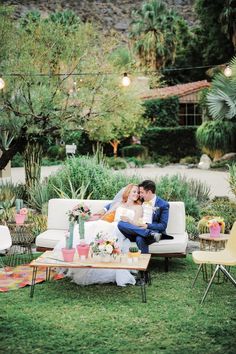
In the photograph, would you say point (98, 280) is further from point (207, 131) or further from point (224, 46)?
point (224, 46)

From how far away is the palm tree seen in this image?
38938 mm

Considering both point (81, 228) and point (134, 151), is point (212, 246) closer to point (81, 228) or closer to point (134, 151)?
point (81, 228)

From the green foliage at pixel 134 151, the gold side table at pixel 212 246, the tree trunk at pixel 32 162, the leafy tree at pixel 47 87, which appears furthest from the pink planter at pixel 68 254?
the green foliage at pixel 134 151

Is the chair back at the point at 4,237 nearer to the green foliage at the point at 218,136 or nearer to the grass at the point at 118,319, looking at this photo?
the grass at the point at 118,319

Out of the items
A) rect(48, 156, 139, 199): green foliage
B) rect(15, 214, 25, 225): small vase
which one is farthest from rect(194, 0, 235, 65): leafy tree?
rect(15, 214, 25, 225): small vase

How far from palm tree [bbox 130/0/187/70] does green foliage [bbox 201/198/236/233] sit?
27.6 meters

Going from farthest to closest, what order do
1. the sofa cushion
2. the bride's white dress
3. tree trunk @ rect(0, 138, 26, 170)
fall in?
tree trunk @ rect(0, 138, 26, 170) < the sofa cushion < the bride's white dress

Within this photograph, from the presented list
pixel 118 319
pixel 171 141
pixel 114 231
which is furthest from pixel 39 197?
pixel 171 141

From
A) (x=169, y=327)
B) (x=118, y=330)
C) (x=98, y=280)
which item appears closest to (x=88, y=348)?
(x=118, y=330)

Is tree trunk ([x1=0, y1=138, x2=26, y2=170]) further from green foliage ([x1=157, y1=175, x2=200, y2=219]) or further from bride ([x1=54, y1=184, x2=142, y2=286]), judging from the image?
bride ([x1=54, y1=184, x2=142, y2=286])

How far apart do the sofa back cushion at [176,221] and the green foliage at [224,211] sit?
7.52 ft

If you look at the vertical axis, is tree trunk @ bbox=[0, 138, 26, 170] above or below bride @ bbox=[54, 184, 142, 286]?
above

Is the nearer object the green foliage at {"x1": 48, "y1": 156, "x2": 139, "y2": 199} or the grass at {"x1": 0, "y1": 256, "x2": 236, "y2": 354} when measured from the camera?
the grass at {"x1": 0, "y1": 256, "x2": 236, "y2": 354}

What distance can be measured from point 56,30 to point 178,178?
5.44m
